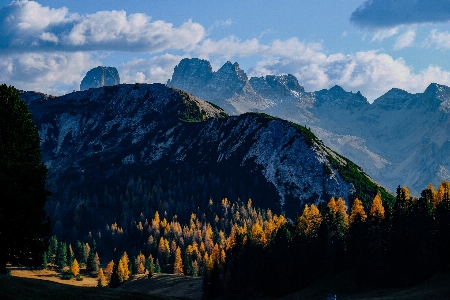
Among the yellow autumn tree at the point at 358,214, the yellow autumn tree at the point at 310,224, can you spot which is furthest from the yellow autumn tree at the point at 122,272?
the yellow autumn tree at the point at 358,214

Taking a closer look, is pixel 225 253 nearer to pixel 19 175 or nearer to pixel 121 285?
pixel 121 285

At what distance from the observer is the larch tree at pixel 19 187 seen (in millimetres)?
43406

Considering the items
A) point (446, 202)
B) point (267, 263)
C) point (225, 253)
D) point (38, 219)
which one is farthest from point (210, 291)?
point (38, 219)

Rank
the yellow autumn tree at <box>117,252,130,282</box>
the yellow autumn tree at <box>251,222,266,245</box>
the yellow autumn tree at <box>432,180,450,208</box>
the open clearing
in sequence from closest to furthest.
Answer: the open clearing
the yellow autumn tree at <box>432,180,450,208</box>
the yellow autumn tree at <box>251,222,266,245</box>
the yellow autumn tree at <box>117,252,130,282</box>

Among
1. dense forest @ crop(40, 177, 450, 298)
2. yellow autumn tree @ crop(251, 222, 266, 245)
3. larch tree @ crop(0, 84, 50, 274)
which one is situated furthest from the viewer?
yellow autumn tree @ crop(251, 222, 266, 245)

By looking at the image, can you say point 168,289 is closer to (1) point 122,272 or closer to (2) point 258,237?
(1) point 122,272

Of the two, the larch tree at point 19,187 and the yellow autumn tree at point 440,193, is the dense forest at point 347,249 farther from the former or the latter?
the larch tree at point 19,187

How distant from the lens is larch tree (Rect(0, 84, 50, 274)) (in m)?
43.4

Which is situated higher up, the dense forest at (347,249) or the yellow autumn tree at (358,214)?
the yellow autumn tree at (358,214)

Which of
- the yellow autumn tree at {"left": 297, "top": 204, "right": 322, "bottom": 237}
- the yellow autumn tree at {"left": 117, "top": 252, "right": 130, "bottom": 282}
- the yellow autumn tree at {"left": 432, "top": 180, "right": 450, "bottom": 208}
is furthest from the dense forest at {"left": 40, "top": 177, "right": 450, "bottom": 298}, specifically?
the yellow autumn tree at {"left": 117, "top": 252, "right": 130, "bottom": 282}

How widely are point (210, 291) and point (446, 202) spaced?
224 ft

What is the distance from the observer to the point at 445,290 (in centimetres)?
6581

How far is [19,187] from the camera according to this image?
4412 cm

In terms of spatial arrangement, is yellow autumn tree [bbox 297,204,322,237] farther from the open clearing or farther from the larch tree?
the larch tree
